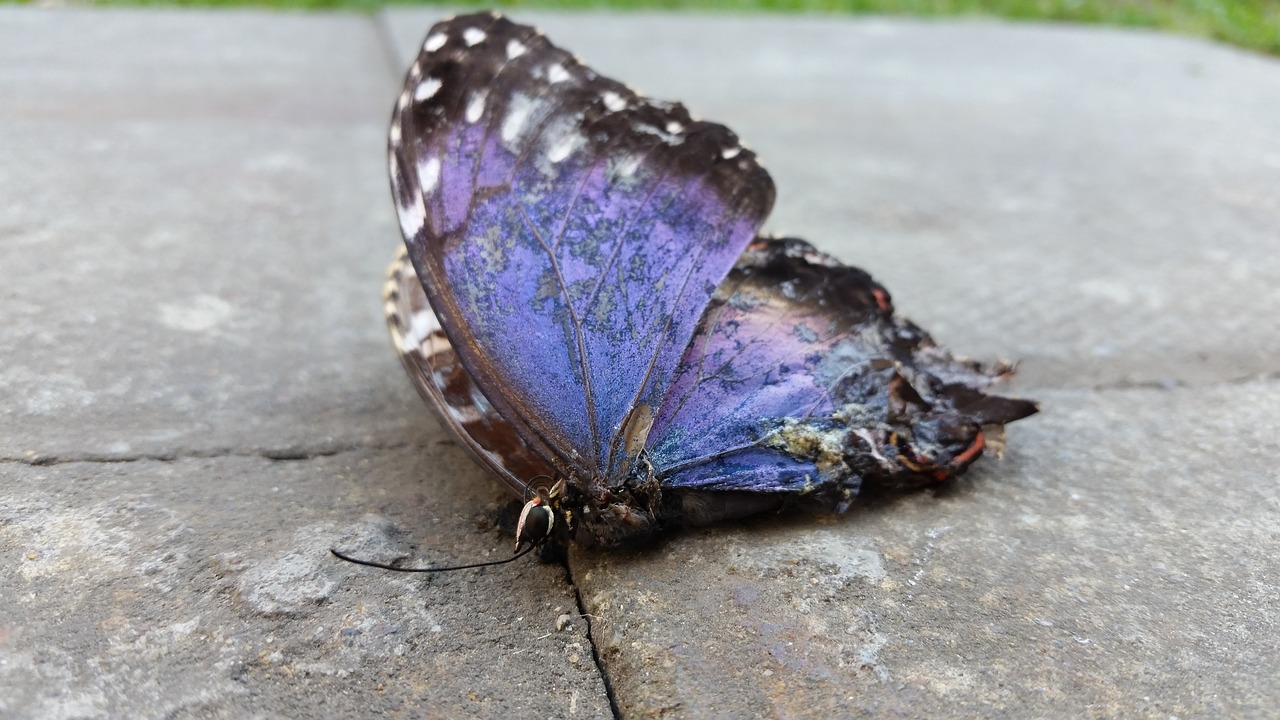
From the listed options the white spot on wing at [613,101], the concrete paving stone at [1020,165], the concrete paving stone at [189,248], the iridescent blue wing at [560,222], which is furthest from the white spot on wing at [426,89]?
the concrete paving stone at [1020,165]

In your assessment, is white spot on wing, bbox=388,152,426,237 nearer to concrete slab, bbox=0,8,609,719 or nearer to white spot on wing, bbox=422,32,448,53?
white spot on wing, bbox=422,32,448,53

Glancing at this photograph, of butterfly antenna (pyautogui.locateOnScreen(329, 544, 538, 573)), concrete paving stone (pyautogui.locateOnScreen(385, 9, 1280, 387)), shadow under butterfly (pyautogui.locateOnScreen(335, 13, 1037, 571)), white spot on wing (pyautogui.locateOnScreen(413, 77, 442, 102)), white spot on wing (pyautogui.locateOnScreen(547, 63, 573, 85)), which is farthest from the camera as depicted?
concrete paving stone (pyautogui.locateOnScreen(385, 9, 1280, 387))

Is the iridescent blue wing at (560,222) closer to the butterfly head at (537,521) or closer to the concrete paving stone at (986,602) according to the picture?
the butterfly head at (537,521)

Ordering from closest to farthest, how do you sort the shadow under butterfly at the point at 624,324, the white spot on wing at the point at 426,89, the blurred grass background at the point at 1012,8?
the shadow under butterfly at the point at 624,324, the white spot on wing at the point at 426,89, the blurred grass background at the point at 1012,8

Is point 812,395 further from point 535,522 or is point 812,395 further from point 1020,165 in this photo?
point 1020,165

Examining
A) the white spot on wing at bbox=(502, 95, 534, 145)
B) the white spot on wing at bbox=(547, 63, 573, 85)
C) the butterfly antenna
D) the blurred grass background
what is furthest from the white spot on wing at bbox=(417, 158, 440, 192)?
the blurred grass background

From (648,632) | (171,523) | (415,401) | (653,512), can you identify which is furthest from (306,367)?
(648,632)
